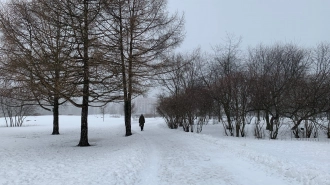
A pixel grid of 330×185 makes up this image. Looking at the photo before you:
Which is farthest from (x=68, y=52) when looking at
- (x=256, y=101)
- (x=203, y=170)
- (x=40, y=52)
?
(x=256, y=101)

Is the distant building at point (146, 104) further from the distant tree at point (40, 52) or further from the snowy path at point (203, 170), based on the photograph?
the snowy path at point (203, 170)

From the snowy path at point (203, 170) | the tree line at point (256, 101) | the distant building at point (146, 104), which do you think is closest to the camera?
the snowy path at point (203, 170)

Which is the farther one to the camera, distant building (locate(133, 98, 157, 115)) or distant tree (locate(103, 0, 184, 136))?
distant building (locate(133, 98, 157, 115))

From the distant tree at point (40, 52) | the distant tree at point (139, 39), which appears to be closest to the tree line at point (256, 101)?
the distant tree at point (139, 39)

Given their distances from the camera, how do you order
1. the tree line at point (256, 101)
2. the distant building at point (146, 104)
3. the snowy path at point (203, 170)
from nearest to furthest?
the snowy path at point (203, 170), the tree line at point (256, 101), the distant building at point (146, 104)

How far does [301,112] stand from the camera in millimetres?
22531

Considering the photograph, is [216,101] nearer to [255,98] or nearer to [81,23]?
[255,98]

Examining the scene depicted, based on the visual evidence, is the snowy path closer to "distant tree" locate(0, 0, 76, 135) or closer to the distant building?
"distant tree" locate(0, 0, 76, 135)

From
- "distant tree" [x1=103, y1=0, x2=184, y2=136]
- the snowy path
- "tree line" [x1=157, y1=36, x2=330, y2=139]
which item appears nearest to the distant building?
"tree line" [x1=157, y1=36, x2=330, y2=139]

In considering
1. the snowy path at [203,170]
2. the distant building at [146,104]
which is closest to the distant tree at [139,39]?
the snowy path at [203,170]

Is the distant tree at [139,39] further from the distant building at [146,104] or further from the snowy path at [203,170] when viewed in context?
the distant building at [146,104]

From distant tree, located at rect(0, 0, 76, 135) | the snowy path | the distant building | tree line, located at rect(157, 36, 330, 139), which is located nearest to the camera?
the snowy path

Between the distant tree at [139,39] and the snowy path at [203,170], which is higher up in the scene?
the distant tree at [139,39]

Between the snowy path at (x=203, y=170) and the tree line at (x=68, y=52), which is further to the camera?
the tree line at (x=68, y=52)
